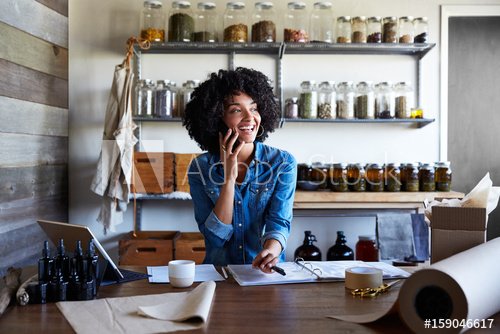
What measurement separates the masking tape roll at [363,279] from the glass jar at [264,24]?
6.72 ft

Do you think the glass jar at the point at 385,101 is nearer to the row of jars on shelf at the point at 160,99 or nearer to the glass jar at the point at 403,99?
the glass jar at the point at 403,99

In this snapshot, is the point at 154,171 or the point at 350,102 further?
the point at 350,102

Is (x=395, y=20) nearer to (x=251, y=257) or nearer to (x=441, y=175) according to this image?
(x=441, y=175)

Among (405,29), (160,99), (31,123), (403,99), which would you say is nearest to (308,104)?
(403,99)

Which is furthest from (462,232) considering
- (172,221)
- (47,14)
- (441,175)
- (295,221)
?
(47,14)

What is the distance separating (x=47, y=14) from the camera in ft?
9.77

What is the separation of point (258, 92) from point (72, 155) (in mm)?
1876

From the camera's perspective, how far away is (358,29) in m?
3.14

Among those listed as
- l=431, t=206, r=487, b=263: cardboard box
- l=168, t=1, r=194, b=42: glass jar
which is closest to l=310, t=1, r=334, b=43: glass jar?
l=168, t=1, r=194, b=42: glass jar

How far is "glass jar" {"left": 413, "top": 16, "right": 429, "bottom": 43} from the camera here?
10.2ft

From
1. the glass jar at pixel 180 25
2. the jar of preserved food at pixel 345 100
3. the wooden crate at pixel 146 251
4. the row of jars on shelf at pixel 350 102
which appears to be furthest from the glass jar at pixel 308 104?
the wooden crate at pixel 146 251

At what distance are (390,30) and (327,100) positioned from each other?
1.89 feet

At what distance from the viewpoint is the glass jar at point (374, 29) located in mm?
3109

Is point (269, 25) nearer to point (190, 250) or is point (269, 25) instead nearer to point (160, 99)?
point (160, 99)
